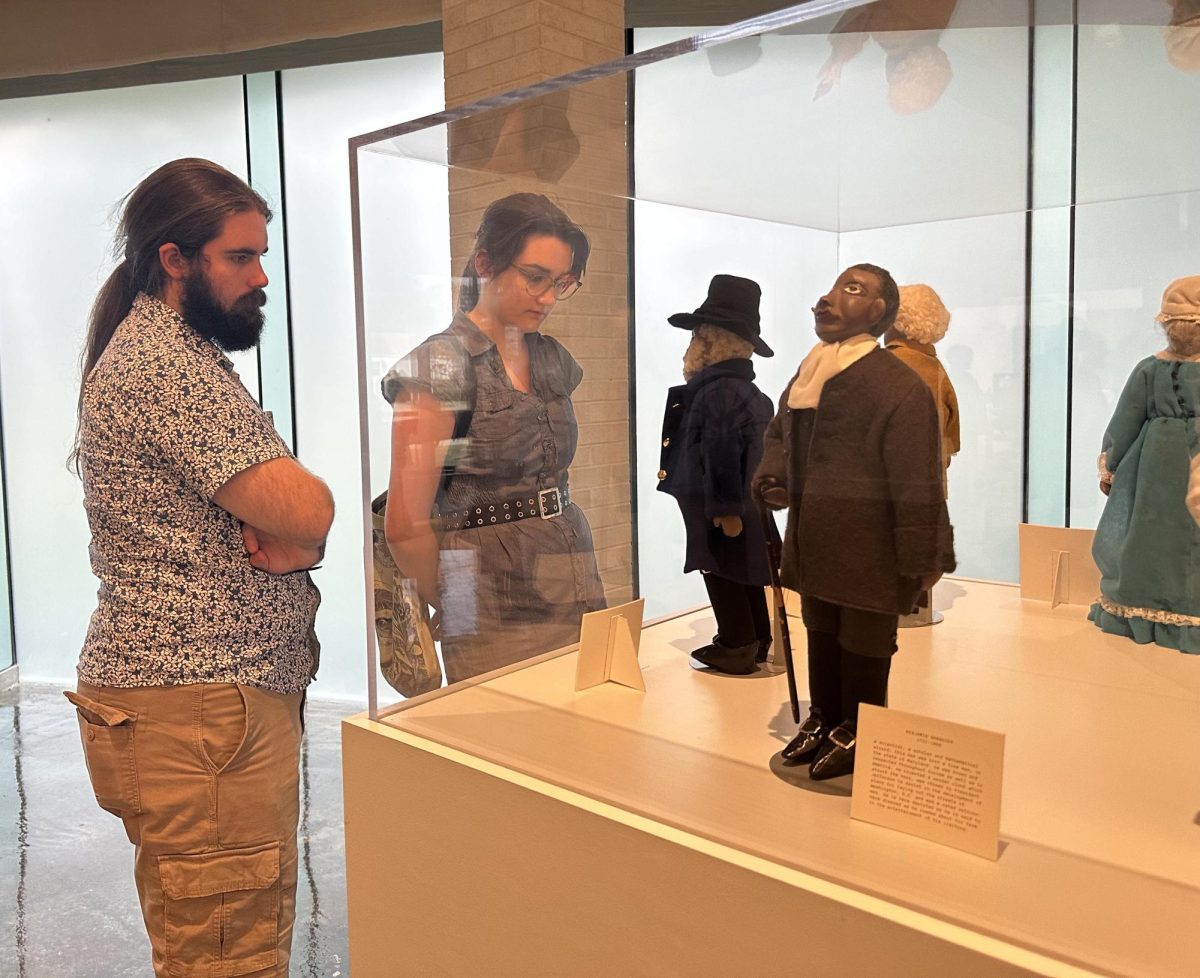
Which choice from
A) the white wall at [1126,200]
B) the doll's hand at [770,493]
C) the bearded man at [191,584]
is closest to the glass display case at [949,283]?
the white wall at [1126,200]

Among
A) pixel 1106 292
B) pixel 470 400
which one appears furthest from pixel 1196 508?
pixel 470 400

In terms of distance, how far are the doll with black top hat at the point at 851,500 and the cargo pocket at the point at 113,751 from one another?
1.09m

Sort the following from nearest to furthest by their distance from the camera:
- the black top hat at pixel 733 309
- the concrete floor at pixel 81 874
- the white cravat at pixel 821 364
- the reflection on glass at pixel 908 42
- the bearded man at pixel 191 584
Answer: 1. the reflection on glass at pixel 908 42
2. the white cravat at pixel 821 364
3. the black top hat at pixel 733 309
4. the bearded man at pixel 191 584
5. the concrete floor at pixel 81 874

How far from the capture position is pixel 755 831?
4.24 ft

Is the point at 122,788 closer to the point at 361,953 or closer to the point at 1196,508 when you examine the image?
the point at 361,953

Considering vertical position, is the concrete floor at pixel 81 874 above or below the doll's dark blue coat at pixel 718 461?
below

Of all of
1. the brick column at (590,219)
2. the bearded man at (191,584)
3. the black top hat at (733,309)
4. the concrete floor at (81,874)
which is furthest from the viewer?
the concrete floor at (81,874)

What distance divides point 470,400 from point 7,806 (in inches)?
116

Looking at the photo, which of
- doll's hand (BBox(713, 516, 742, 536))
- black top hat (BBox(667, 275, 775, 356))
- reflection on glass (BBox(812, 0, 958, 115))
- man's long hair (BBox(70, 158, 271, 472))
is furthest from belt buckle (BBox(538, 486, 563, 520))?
reflection on glass (BBox(812, 0, 958, 115))

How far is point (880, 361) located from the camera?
1.27m

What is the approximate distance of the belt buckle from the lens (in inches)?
69.7

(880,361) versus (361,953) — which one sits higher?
(880,361)

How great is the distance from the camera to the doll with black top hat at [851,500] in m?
1.24

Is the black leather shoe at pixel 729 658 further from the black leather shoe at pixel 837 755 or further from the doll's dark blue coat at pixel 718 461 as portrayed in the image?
the black leather shoe at pixel 837 755
